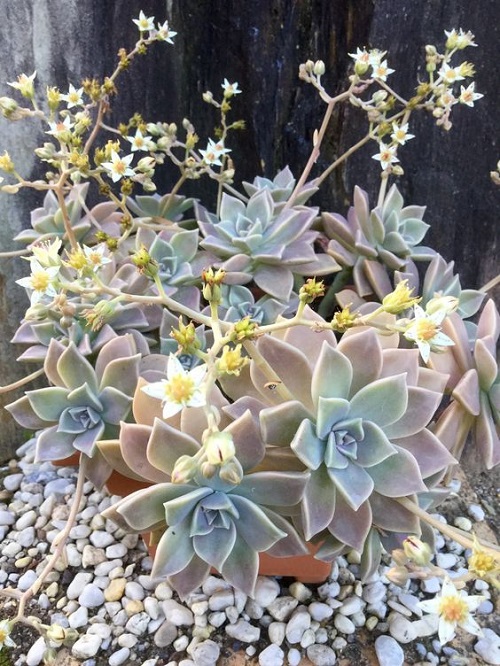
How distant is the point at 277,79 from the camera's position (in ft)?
5.19

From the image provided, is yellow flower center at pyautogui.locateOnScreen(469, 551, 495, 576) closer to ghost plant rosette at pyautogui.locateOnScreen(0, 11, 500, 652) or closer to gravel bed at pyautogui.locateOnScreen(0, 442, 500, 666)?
ghost plant rosette at pyautogui.locateOnScreen(0, 11, 500, 652)

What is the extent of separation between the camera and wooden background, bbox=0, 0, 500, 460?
1.36 m

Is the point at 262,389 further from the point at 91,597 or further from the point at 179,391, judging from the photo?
the point at 91,597

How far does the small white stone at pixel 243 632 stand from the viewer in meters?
1.07

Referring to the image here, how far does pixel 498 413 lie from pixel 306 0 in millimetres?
1138

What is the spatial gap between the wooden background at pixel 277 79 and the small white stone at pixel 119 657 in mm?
713

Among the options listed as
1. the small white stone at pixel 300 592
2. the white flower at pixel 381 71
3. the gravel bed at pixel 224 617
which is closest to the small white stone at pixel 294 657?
the gravel bed at pixel 224 617

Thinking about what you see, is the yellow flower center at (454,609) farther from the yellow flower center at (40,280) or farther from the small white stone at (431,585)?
the yellow flower center at (40,280)

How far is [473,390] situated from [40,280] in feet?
2.36

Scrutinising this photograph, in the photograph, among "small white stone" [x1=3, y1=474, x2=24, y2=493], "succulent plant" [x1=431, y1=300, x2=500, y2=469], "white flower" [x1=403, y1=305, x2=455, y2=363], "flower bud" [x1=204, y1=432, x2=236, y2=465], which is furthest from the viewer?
"small white stone" [x1=3, y1=474, x2=24, y2=493]

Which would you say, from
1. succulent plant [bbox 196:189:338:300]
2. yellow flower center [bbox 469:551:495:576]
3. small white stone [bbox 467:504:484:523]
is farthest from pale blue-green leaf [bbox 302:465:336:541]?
small white stone [bbox 467:504:484:523]

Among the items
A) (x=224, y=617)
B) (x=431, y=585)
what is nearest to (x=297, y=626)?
(x=224, y=617)

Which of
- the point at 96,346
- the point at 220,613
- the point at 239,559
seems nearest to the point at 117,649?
the point at 220,613

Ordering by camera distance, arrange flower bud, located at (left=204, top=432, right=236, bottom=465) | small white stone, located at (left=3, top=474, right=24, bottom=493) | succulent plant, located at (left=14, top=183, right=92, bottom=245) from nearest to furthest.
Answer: flower bud, located at (left=204, top=432, right=236, bottom=465) < succulent plant, located at (left=14, top=183, right=92, bottom=245) < small white stone, located at (left=3, top=474, right=24, bottom=493)
